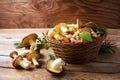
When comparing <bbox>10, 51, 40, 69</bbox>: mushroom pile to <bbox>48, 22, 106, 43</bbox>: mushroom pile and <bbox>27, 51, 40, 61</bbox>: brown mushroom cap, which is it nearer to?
<bbox>27, 51, 40, 61</bbox>: brown mushroom cap

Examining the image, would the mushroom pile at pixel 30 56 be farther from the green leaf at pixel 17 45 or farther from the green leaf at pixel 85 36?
the green leaf at pixel 85 36

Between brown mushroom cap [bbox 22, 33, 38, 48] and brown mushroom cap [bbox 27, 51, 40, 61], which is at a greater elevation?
brown mushroom cap [bbox 22, 33, 38, 48]

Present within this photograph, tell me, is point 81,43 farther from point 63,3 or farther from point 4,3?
point 4,3

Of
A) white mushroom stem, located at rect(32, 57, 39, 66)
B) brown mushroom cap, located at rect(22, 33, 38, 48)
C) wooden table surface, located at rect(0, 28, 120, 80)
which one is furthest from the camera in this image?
brown mushroom cap, located at rect(22, 33, 38, 48)

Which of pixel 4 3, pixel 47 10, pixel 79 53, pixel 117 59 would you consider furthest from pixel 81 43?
pixel 4 3

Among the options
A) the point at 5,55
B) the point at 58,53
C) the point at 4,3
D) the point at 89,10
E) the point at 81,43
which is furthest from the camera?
the point at 4,3

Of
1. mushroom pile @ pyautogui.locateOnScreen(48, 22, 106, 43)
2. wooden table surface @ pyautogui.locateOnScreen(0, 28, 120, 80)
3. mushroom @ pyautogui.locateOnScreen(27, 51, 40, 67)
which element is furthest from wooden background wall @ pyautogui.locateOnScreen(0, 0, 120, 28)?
mushroom @ pyautogui.locateOnScreen(27, 51, 40, 67)
